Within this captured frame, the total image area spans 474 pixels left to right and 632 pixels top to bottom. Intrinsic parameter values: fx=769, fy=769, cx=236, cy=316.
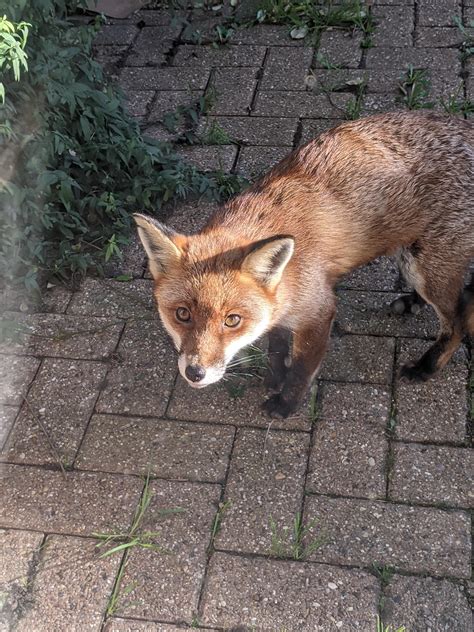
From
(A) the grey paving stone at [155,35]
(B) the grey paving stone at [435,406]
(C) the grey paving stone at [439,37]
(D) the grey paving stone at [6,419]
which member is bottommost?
(D) the grey paving stone at [6,419]

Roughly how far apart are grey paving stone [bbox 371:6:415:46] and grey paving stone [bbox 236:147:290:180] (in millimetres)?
1578

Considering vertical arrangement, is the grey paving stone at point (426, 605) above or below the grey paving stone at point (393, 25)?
below

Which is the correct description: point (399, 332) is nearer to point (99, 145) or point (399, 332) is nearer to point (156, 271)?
point (156, 271)

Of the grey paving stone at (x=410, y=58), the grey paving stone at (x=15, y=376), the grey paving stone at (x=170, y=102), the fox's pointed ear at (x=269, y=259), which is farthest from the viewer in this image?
the grey paving stone at (x=410, y=58)

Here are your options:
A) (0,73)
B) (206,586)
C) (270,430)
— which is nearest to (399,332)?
(270,430)

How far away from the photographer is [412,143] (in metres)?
3.84

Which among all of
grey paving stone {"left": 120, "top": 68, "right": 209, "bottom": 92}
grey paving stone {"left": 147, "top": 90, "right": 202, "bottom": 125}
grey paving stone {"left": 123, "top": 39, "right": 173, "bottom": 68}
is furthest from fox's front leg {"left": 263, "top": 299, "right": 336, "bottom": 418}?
grey paving stone {"left": 123, "top": 39, "right": 173, "bottom": 68}

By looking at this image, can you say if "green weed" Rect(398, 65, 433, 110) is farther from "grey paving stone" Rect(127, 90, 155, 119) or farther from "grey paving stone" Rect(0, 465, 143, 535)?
"grey paving stone" Rect(0, 465, 143, 535)

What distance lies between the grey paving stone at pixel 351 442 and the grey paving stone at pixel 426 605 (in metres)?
0.45

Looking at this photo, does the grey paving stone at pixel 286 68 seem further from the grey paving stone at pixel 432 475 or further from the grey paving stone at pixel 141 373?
the grey paving stone at pixel 432 475

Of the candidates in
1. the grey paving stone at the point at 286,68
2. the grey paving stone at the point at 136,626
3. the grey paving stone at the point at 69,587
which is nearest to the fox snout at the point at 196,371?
the grey paving stone at the point at 69,587

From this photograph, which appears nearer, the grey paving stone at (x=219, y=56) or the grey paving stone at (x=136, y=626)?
the grey paving stone at (x=136, y=626)

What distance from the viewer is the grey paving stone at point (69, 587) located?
3.17 meters

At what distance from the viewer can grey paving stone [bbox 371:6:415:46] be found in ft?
20.4
